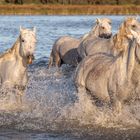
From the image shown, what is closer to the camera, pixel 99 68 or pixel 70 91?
pixel 99 68

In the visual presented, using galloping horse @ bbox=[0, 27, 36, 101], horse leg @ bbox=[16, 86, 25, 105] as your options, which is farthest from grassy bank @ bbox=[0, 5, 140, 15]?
horse leg @ bbox=[16, 86, 25, 105]

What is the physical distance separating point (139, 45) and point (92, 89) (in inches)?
54.6

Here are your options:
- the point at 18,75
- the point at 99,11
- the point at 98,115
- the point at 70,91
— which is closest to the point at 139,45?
the point at 98,115

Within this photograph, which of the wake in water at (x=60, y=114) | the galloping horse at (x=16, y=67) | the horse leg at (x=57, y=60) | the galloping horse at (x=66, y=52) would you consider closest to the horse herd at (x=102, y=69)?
the galloping horse at (x=16, y=67)

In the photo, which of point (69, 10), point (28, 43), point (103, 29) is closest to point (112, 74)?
point (28, 43)

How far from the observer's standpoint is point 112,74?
8.88 meters

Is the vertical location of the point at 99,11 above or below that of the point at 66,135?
below

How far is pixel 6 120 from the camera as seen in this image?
9.64 m

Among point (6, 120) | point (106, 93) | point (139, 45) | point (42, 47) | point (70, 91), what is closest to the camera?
point (139, 45)

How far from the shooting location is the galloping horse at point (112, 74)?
28.1ft

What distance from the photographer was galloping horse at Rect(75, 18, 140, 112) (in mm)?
8562

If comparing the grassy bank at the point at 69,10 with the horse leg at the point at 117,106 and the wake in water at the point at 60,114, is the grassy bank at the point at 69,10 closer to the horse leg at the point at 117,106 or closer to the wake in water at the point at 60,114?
the wake in water at the point at 60,114

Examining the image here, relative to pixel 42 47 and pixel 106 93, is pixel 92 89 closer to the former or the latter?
pixel 106 93

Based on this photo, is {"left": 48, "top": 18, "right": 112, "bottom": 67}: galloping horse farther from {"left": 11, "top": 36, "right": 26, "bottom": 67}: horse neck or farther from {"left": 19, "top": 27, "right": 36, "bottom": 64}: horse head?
{"left": 19, "top": 27, "right": 36, "bottom": 64}: horse head
